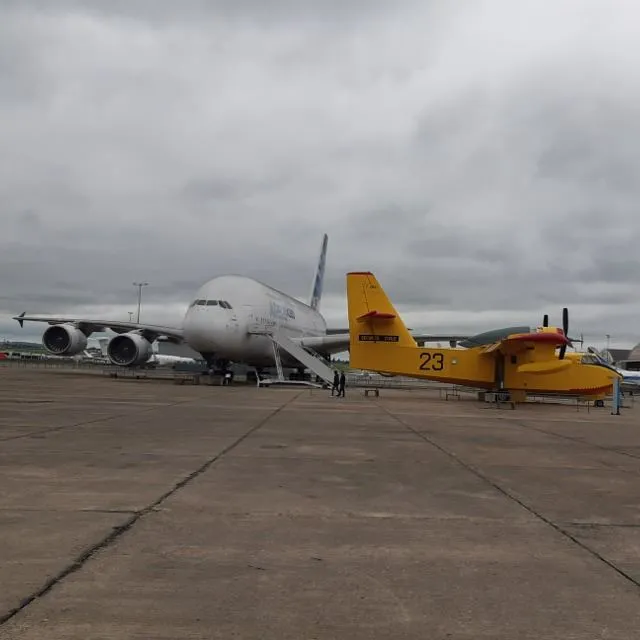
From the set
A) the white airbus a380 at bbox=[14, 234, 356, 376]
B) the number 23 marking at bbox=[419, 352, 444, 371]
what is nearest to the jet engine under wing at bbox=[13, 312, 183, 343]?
the white airbus a380 at bbox=[14, 234, 356, 376]

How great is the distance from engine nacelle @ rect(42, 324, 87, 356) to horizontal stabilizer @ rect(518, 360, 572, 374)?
24602mm

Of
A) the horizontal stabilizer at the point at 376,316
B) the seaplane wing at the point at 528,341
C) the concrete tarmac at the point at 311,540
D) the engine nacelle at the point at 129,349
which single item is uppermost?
the horizontal stabilizer at the point at 376,316

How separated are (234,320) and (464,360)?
12151 mm

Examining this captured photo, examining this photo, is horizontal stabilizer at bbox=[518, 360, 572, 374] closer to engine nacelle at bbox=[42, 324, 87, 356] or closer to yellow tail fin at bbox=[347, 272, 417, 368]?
yellow tail fin at bbox=[347, 272, 417, 368]

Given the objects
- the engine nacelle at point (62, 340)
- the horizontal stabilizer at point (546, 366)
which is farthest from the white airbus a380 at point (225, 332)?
the horizontal stabilizer at point (546, 366)

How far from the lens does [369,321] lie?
81.8ft

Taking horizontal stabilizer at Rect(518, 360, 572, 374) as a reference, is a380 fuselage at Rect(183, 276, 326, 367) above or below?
above

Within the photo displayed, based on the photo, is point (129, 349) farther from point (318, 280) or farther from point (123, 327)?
point (318, 280)

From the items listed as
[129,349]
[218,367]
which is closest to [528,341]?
[218,367]

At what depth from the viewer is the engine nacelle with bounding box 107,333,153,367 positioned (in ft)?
119

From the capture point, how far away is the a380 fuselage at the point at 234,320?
3159 centimetres

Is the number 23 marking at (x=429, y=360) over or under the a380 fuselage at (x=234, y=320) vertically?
under

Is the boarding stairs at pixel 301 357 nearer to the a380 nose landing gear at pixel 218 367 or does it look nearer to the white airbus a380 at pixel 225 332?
the white airbus a380 at pixel 225 332

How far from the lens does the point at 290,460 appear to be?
8.88m
